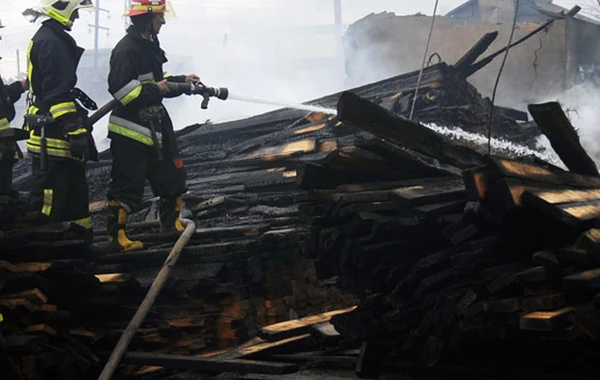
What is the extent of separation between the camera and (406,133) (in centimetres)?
472

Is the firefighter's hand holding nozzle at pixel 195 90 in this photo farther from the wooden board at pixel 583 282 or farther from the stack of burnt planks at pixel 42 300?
the wooden board at pixel 583 282

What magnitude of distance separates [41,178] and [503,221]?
159 inches

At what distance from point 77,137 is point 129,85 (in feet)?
2.13

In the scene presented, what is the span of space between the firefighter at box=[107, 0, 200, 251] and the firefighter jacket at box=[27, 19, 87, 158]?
16.1 inches

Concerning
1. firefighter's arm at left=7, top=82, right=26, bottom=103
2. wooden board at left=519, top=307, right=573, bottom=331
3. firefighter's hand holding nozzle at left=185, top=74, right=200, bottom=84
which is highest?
firefighter's hand holding nozzle at left=185, top=74, right=200, bottom=84

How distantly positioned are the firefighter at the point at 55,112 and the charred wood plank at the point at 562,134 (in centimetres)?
365

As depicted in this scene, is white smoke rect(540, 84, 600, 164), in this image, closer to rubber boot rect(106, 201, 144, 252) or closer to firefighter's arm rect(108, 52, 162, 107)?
firefighter's arm rect(108, 52, 162, 107)

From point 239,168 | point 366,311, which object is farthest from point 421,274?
point 239,168

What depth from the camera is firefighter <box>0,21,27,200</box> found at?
22.3 feet

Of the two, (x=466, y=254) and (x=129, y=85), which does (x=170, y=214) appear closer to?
(x=129, y=85)

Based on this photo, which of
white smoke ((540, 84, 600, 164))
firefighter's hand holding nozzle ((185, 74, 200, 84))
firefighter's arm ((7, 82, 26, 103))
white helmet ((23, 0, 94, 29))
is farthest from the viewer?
white smoke ((540, 84, 600, 164))

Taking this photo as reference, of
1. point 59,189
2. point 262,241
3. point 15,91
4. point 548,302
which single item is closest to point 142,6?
point 15,91

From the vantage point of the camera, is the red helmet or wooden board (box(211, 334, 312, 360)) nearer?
wooden board (box(211, 334, 312, 360))

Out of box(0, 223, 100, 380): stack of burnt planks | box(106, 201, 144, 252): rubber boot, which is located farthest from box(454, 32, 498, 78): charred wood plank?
box(0, 223, 100, 380): stack of burnt planks
